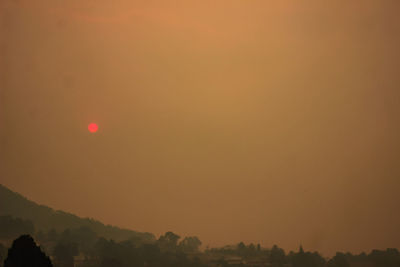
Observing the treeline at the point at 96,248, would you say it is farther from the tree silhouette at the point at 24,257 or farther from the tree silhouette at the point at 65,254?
the tree silhouette at the point at 24,257

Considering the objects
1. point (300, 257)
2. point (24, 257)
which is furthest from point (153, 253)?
point (24, 257)

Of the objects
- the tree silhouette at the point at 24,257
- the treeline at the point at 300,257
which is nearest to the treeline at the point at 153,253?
the treeline at the point at 300,257

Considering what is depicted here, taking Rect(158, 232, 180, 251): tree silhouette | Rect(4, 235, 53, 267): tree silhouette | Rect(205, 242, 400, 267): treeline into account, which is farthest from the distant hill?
Rect(4, 235, 53, 267): tree silhouette

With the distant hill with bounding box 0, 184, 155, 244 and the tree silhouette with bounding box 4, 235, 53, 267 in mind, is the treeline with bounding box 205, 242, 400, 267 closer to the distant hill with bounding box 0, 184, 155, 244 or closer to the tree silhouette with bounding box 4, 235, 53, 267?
the distant hill with bounding box 0, 184, 155, 244

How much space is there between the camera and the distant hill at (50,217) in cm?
8850

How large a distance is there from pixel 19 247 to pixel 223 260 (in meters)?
55.9

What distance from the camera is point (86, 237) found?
81.2m

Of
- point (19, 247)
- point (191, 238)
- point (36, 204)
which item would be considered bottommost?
point (19, 247)

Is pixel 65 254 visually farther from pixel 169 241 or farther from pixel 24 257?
pixel 24 257

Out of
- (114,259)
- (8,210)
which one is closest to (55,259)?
(114,259)

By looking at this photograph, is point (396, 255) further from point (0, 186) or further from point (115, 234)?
point (0, 186)

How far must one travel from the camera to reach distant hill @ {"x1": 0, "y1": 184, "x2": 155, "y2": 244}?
88.5 metres

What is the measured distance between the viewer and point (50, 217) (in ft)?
301

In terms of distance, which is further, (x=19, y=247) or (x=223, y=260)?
(x=223, y=260)
